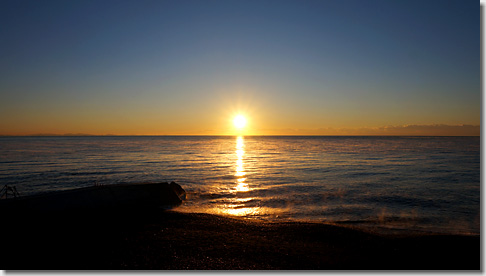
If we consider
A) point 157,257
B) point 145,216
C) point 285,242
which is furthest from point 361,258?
point 145,216

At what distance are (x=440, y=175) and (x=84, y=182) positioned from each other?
1336 inches

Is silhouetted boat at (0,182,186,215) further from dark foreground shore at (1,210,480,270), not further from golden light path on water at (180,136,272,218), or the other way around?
golden light path on water at (180,136,272,218)

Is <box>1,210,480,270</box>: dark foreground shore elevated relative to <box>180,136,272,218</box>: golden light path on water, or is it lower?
elevated

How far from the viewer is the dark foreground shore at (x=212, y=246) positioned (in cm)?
813

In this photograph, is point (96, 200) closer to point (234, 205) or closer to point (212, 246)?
point (234, 205)

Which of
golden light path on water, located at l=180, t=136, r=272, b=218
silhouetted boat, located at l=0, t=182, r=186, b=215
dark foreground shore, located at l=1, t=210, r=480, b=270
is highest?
silhouetted boat, located at l=0, t=182, r=186, b=215

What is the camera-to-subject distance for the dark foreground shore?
8.13 metres

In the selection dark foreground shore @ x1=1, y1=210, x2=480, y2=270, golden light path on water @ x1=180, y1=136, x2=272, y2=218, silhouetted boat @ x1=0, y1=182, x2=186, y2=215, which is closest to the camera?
dark foreground shore @ x1=1, y1=210, x2=480, y2=270

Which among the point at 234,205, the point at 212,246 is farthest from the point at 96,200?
the point at 212,246

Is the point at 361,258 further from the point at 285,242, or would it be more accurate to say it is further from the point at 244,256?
the point at 244,256

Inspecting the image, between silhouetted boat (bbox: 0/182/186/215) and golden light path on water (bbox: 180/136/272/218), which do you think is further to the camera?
golden light path on water (bbox: 180/136/272/218)

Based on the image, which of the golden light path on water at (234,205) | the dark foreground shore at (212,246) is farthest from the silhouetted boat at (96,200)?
the golden light path on water at (234,205)

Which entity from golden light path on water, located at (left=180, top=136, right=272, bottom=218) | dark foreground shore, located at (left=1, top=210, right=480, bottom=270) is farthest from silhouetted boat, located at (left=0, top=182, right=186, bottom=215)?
golden light path on water, located at (left=180, top=136, right=272, bottom=218)

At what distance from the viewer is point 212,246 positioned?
373 inches
